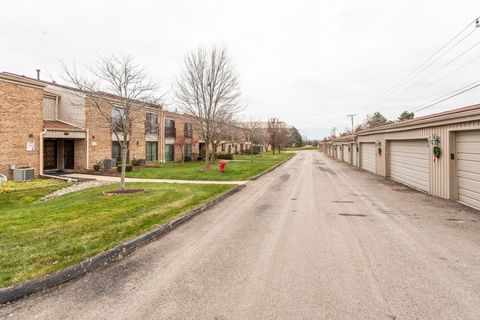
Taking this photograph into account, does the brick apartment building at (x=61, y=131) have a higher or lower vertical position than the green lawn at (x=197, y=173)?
higher

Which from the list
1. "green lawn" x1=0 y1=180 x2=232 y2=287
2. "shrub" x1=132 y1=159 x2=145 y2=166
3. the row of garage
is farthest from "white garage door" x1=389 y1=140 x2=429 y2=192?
"shrub" x1=132 y1=159 x2=145 y2=166

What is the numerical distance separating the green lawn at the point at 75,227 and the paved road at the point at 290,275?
684 millimetres

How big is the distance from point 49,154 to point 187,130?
1690cm

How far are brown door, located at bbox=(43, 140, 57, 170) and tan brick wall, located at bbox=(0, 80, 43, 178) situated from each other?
10.9 ft

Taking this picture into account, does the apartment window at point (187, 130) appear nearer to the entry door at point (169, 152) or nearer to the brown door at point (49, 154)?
the entry door at point (169, 152)

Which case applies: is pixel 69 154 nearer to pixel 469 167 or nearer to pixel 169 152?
pixel 169 152

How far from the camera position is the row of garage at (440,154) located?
8734 mm

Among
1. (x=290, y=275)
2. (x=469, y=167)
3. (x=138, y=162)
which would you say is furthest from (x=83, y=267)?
(x=138, y=162)

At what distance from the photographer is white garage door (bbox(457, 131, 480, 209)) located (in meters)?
8.51

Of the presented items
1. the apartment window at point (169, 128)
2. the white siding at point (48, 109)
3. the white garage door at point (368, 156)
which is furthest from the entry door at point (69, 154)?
the white garage door at point (368, 156)

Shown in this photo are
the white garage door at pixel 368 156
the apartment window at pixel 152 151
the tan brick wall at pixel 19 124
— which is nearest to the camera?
the tan brick wall at pixel 19 124

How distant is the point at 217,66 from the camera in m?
19.3

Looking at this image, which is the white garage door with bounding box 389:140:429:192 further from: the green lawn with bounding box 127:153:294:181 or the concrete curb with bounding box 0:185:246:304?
the concrete curb with bounding box 0:185:246:304

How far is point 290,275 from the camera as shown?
13.2 ft
